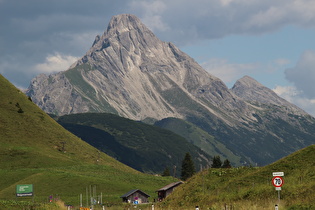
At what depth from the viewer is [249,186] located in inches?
2411

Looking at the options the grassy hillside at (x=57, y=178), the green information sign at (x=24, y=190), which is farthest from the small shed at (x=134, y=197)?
the green information sign at (x=24, y=190)

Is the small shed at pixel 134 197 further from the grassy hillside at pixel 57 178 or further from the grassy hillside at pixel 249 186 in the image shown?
the grassy hillside at pixel 249 186

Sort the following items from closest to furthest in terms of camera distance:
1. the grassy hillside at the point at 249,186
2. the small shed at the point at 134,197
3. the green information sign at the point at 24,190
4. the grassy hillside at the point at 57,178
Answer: the grassy hillside at the point at 249,186 < the green information sign at the point at 24,190 < the small shed at the point at 134,197 < the grassy hillside at the point at 57,178

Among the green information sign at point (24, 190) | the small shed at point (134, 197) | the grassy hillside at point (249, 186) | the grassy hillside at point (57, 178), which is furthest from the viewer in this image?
the grassy hillside at point (57, 178)

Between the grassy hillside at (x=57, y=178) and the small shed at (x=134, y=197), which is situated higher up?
the grassy hillside at (x=57, y=178)

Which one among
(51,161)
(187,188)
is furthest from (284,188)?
(51,161)

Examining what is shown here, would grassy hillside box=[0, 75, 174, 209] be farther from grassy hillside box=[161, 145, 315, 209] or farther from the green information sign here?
grassy hillside box=[161, 145, 315, 209]

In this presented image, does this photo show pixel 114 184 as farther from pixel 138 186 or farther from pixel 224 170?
pixel 224 170

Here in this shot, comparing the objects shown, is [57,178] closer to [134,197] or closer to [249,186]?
[134,197]

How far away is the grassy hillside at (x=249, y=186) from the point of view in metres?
50.6

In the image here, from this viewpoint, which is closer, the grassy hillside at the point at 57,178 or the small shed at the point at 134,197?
the small shed at the point at 134,197

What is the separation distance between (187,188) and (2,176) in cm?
10119

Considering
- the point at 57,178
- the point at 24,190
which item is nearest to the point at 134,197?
the point at 57,178

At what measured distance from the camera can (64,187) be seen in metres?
145
